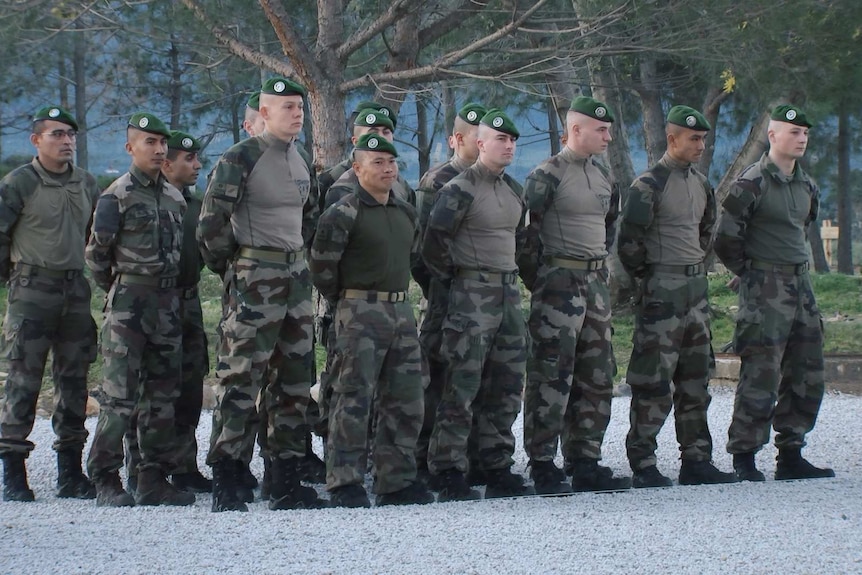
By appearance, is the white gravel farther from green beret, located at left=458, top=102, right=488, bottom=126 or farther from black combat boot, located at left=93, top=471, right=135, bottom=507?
green beret, located at left=458, top=102, right=488, bottom=126

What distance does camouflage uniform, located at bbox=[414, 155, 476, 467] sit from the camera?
23.6 ft

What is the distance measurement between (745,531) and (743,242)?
7.64 ft

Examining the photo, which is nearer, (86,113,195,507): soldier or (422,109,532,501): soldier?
(86,113,195,507): soldier

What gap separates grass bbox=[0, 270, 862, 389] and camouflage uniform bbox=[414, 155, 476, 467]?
4463 millimetres

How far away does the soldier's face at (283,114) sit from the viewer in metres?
6.53

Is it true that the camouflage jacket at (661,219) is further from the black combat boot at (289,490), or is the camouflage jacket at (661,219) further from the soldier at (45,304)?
the soldier at (45,304)

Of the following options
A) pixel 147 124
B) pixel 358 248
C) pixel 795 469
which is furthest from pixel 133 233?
pixel 795 469

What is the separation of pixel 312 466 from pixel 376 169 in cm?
198

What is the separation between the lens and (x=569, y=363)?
7066 millimetres

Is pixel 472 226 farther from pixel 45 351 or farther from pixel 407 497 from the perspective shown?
pixel 45 351

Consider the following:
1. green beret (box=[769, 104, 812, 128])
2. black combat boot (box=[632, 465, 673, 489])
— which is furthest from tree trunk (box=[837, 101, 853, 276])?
black combat boot (box=[632, 465, 673, 489])

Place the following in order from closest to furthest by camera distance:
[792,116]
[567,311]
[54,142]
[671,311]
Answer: [567,311] < [54,142] < [671,311] < [792,116]

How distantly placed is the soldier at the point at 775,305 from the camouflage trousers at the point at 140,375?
318 cm

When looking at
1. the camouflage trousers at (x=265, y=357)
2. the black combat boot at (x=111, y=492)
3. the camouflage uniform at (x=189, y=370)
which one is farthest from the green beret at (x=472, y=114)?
the black combat boot at (x=111, y=492)
